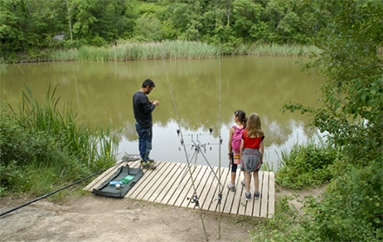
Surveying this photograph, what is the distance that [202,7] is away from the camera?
82.4ft

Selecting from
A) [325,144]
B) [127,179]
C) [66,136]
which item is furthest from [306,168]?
[66,136]

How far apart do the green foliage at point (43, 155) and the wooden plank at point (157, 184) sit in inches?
38.7

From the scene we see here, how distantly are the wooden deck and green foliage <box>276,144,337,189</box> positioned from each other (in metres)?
0.43

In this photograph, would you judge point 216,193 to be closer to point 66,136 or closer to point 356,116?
point 356,116

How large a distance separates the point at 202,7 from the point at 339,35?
81.2ft

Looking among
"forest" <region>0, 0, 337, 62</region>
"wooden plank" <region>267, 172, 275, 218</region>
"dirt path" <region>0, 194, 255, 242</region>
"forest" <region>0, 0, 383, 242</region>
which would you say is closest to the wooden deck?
"wooden plank" <region>267, 172, 275, 218</region>

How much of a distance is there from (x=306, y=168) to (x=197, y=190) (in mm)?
1881

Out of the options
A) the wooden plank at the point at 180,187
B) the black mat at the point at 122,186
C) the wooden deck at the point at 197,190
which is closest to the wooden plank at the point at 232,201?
the wooden deck at the point at 197,190

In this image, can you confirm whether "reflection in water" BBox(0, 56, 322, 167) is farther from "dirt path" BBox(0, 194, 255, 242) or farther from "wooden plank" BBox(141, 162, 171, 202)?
"dirt path" BBox(0, 194, 255, 242)

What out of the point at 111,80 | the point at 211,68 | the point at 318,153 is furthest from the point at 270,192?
the point at 211,68

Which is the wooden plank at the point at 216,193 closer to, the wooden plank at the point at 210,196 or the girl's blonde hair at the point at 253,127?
the wooden plank at the point at 210,196

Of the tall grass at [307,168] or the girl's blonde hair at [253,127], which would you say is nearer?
the girl's blonde hair at [253,127]

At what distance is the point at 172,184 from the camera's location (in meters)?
4.18

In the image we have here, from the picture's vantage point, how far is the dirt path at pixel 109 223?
108 inches
